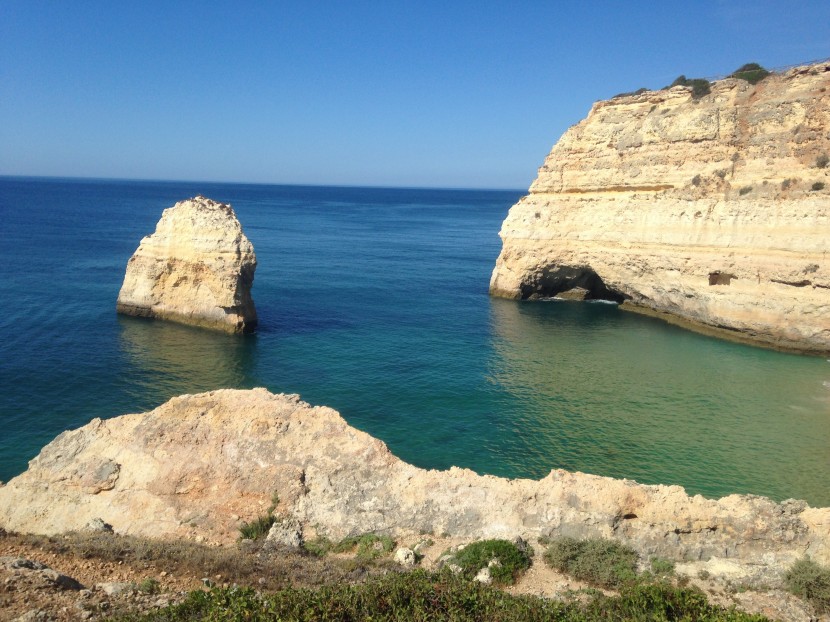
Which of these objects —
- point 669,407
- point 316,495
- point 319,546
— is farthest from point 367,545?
point 669,407

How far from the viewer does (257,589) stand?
38.0ft

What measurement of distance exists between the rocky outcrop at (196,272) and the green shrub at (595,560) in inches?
1153

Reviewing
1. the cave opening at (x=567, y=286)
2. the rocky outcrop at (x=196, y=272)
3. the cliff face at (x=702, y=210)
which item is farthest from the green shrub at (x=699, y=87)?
the rocky outcrop at (x=196, y=272)

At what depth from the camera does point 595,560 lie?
13109 millimetres

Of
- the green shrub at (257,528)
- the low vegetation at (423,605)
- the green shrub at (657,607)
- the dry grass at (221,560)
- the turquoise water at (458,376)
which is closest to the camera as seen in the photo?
the low vegetation at (423,605)

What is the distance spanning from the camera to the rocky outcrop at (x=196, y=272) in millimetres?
38969

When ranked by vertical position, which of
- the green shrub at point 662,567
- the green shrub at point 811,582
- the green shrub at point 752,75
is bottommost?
the green shrub at point 662,567

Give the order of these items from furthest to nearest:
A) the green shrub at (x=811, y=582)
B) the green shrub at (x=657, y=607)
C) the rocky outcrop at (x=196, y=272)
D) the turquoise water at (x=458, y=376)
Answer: the rocky outcrop at (x=196, y=272) < the turquoise water at (x=458, y=376) < the green shrub at (x=811, y=582) < the green shrub at (x=657, y=607)

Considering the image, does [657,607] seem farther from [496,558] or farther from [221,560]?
[221,560]

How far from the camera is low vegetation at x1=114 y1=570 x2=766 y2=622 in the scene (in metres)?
9.60

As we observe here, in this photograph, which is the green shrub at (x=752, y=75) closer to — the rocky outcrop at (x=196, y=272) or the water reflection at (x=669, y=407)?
the water reflection at (x=669, y=407)

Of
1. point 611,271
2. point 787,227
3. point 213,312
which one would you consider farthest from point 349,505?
point 611,271

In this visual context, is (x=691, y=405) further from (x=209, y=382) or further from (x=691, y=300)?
(x=209, y=382)

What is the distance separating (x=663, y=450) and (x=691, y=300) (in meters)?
21.0
